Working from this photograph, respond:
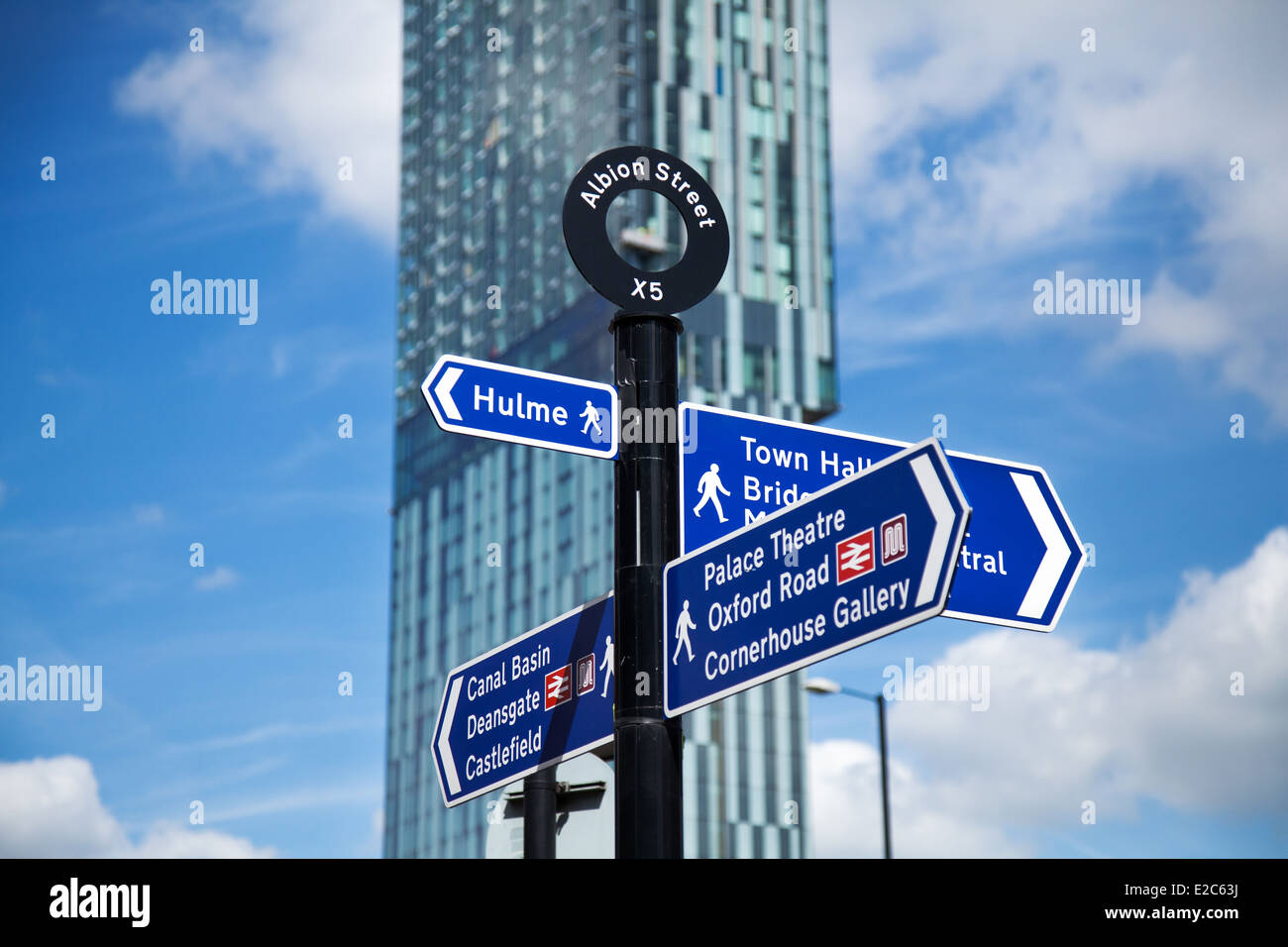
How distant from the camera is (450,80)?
4055 inches

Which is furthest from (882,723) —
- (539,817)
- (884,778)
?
(539,817)

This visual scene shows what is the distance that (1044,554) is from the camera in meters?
5.43

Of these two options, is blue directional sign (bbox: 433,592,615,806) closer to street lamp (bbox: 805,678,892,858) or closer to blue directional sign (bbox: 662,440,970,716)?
blue directional sign (bbox: 662,440,970,716)

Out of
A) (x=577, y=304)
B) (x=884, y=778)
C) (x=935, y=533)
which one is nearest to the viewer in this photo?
(x=935, y=533)

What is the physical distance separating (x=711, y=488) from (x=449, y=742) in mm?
1581

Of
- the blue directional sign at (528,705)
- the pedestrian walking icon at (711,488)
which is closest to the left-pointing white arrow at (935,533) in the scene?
the pedestrian walking icon at (711,488)

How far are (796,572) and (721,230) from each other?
140 cm

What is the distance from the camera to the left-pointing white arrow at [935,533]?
165 inches

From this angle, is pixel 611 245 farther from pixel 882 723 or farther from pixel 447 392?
pixel 882 723

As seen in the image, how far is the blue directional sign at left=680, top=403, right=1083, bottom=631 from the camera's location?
17.5 feet

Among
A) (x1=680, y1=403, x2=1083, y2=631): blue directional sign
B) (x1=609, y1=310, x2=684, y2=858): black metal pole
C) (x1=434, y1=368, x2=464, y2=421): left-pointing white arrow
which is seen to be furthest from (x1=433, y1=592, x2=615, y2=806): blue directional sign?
(x1=434, y1=368, x2=464, y2=421): left-pointing white arrow

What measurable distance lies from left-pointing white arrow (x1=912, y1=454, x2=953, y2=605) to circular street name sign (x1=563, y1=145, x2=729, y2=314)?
134cm
